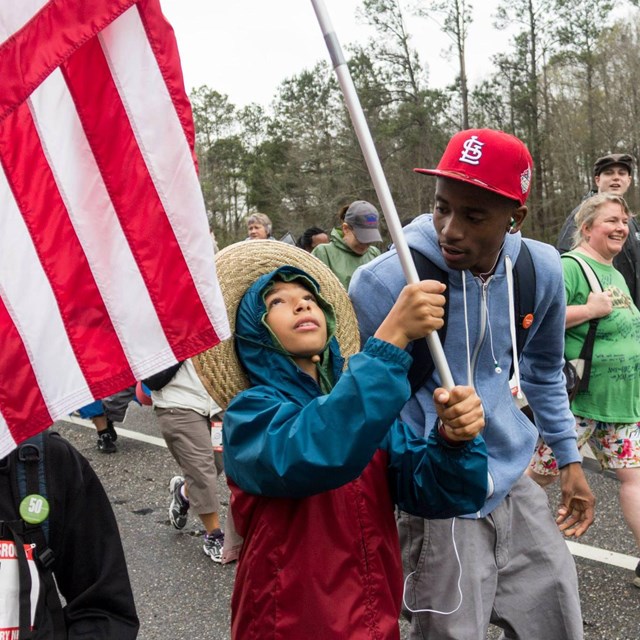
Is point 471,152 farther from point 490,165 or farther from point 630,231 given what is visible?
point 630,231

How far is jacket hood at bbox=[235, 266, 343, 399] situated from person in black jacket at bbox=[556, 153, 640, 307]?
3410mm

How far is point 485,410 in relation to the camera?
2.48 m

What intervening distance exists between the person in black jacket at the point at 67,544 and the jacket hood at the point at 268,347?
0.48 m

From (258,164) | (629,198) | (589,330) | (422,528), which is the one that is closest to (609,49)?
(629,198)

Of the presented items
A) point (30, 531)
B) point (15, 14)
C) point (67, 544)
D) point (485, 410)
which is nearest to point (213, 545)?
point (485, 410)

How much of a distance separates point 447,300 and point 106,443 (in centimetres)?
519

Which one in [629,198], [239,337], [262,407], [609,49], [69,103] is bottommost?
[629,198]

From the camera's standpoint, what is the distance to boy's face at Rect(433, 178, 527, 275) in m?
2.36

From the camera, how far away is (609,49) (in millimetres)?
32156

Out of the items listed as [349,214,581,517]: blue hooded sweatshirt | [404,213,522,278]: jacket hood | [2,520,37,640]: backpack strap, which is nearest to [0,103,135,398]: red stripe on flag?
[2,520,37,640]: backpack strap

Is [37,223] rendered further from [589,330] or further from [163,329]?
[589,330]

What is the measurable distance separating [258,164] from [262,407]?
47.1 meters

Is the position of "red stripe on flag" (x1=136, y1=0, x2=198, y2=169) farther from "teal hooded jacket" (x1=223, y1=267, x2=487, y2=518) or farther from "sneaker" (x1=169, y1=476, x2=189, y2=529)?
"sneaker" (x1=169, y1=476, x2=189, y2=529)

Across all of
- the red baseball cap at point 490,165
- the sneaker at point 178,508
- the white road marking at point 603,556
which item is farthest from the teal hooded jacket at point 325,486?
the sneaker at point 178,508
